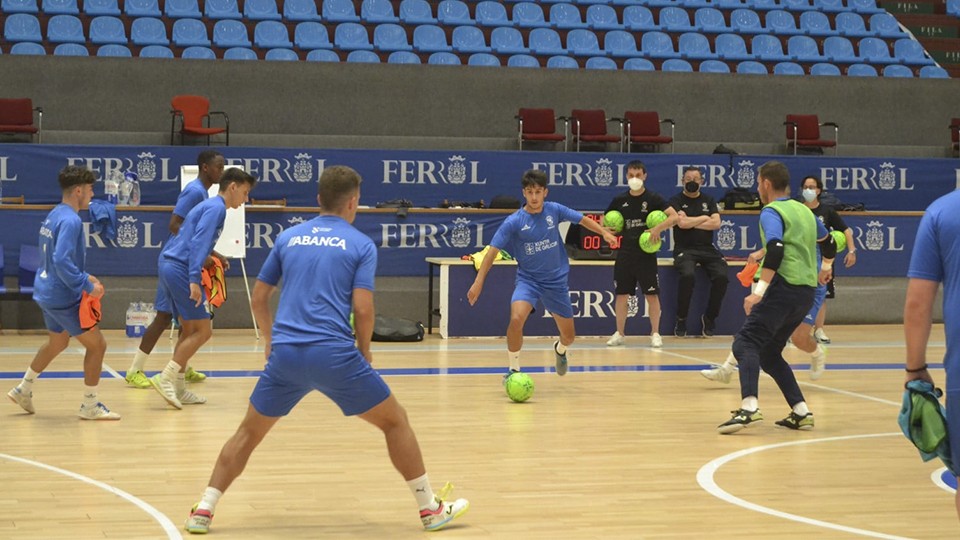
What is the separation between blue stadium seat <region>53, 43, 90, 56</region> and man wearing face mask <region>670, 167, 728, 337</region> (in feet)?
30.9

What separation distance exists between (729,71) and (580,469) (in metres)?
15.1

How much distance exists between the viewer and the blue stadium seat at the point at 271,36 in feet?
65.3

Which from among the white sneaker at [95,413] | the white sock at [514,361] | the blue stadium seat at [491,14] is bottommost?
the white sneaker at [95,413]

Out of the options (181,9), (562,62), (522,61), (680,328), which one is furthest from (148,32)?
(680,328)

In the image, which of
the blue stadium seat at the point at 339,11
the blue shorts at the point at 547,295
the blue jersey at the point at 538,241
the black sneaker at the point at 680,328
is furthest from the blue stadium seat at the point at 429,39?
Result: the blue shorts at the point at 547,295

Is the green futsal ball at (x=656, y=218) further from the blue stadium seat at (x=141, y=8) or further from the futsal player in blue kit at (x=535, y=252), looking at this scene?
the blue stadium seat at (x=141, y=8)

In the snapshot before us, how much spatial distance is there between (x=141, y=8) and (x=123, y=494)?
14870 mm

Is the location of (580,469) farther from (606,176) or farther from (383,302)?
(606,176)

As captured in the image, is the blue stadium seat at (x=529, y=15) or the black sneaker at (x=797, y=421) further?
the blue stadium seat at (x=529, y=15)

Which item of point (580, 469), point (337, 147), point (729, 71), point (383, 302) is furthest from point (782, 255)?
point (729, 71)

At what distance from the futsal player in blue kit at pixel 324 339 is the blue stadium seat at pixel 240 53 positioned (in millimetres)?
13861

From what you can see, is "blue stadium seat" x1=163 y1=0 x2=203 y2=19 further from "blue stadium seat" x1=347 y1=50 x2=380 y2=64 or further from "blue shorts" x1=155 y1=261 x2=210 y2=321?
"blue shorts" x1=155 y1=261 x2=210 y2=321

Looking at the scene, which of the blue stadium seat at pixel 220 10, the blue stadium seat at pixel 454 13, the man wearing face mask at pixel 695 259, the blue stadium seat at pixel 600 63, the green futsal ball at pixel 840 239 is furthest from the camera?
the blue stadium seat at pixel 454 13

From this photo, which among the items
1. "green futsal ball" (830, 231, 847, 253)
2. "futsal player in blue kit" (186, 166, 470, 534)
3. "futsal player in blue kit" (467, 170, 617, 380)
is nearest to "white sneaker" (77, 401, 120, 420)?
"futsal player in blue kit" (467, 170, 617, 380)
